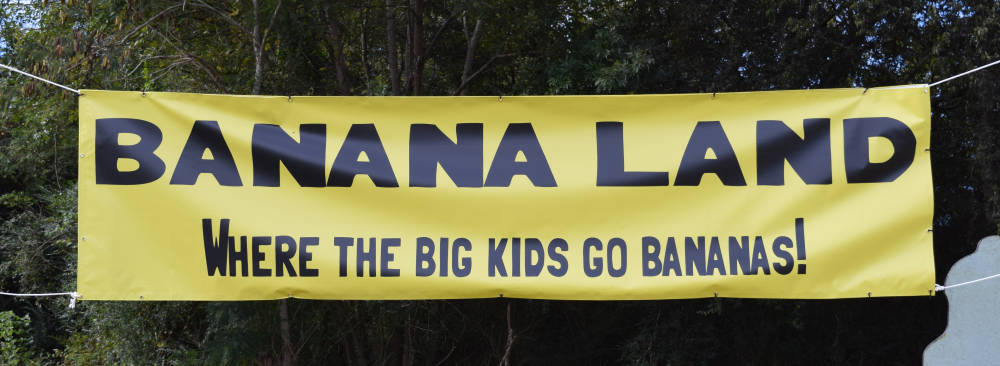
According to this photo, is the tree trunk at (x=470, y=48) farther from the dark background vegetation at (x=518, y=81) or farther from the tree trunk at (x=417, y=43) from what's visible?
the tree trunk at (x=417, y=43)

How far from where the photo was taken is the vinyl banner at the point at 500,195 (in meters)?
4.27

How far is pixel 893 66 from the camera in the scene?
24.4ft

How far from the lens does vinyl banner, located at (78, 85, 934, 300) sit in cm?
427

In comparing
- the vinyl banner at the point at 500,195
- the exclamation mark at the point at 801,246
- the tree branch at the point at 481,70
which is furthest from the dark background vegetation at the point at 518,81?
the exclamation mark at the point at 801,246

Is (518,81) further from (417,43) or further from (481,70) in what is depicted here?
(417,43)

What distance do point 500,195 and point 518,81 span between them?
13.0 ft

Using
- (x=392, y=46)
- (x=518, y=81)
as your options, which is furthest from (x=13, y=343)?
(x=518, y=81)

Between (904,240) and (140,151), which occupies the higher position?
(140,151)

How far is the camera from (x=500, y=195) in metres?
4.38

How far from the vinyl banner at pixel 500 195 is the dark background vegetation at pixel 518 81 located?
9.05 ft

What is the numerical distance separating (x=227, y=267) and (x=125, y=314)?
4466 millimetres

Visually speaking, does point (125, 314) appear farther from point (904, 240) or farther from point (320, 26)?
point (904, 240)

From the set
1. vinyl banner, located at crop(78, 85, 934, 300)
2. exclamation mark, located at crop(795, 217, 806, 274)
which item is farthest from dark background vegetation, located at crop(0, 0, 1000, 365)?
exclamation mark, located at crop(795, 217, 806, 274)

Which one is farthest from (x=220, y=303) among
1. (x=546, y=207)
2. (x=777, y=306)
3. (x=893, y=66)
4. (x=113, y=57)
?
(x=893, y=66)
